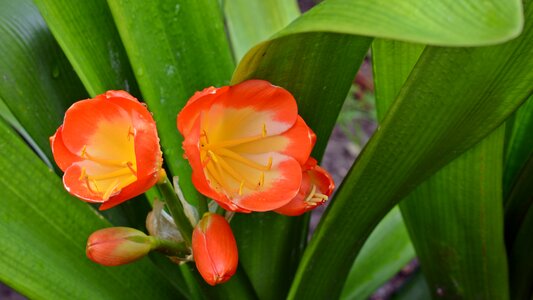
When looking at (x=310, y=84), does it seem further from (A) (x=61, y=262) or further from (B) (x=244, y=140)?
(A) (x=61, y=262)

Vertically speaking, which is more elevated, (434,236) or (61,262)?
(61,262)

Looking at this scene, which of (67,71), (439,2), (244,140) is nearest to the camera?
(439,2)

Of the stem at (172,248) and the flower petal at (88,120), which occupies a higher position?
the flower petal at (88,120)

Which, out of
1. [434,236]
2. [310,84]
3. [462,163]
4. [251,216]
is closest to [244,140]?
[310,84]

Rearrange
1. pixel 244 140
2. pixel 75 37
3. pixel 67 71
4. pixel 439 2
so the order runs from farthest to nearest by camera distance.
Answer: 1. pixel 67 71
2. pixel 75 37
3. pixel 244 140
4. pixel 439 2

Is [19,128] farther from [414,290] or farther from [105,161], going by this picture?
[414,290]

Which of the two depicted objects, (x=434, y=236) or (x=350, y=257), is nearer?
(x=350, y=257)

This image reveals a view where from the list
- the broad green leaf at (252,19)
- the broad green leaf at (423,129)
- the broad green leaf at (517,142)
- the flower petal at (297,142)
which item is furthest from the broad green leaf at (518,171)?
the broad green leaf at (252,19)

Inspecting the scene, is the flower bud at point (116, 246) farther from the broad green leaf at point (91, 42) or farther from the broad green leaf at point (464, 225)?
the broad green leaf at point (464, 225)
